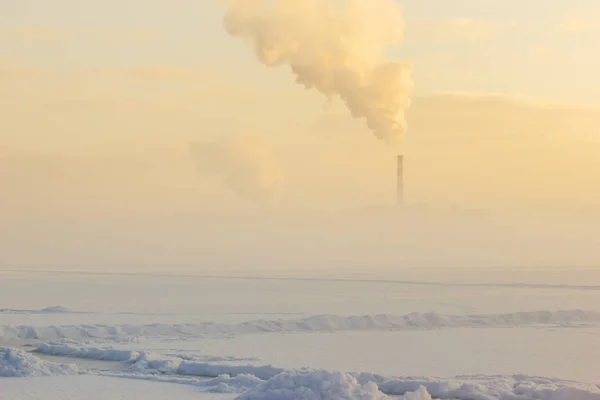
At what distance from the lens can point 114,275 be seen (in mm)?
46438

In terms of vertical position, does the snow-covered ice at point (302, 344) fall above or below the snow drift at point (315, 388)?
below

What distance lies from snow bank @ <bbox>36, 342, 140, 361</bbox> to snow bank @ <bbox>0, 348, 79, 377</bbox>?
174 centimetres

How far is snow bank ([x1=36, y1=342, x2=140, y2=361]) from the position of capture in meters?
17.8

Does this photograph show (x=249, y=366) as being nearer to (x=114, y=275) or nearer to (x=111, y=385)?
(x=111, y=385)

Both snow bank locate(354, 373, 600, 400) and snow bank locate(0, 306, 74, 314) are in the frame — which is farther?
snow bank locate(0, 306, 74, 314)

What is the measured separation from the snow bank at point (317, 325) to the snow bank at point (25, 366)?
5.21 metres

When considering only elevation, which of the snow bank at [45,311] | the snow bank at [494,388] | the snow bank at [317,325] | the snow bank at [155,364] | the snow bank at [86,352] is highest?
the snow bank at [494,388]

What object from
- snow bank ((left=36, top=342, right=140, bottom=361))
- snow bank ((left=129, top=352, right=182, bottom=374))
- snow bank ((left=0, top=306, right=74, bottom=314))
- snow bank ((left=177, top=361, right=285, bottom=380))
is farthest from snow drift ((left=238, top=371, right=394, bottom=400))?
snow bank ((left=0, top=306, right=74, bottom=314))

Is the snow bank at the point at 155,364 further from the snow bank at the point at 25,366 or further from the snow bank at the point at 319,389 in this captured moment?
the snow bank at the point at 319,389

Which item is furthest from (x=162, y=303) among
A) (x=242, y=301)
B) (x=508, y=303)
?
(x=508, y=303)

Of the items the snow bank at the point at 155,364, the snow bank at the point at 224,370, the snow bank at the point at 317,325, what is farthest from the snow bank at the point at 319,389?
the snow bank at the point at 317,325

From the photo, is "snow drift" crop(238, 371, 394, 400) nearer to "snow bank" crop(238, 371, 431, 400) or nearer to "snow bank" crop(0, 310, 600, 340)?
"snow bank" crop(238, 371, 431, 400)

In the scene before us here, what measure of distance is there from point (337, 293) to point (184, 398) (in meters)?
21.3

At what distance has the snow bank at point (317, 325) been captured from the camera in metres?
21.6
